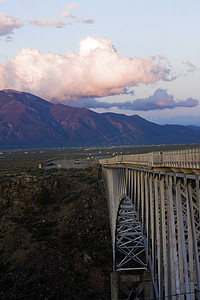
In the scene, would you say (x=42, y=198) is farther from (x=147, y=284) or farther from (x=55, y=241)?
(x=147, y=284)

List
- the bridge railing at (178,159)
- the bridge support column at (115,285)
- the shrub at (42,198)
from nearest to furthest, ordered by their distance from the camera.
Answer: the bridge railing at (178,159), the bridge support column at (115,285), the shrub at (42,198)

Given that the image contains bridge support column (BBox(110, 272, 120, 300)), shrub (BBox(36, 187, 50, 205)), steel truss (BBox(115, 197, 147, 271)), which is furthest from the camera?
shrub (BBox(36, 187, 50, 205))

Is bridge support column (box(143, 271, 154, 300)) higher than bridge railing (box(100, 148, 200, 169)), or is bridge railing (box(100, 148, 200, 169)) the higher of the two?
bridge railing (box(100, 148, 200, 169))

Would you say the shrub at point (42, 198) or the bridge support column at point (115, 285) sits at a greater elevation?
the shrub at point (42, 198)

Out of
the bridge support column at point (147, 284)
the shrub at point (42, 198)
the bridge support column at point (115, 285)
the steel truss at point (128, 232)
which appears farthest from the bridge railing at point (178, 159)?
the shrub at point (42, 198)

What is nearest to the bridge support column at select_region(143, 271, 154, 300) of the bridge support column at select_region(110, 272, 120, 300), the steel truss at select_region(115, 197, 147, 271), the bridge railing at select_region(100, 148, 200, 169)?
the steel truss at select_region(115, 197, 147, 271)

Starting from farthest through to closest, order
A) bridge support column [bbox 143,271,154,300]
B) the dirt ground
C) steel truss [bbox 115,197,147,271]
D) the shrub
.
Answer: the shrub, the dirt ground, steel truss [bbox 115,197,147,271], bridge support column [bbox 143,271,154,300]

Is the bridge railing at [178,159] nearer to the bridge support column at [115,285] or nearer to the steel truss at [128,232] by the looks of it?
the steel truss at [128,232]

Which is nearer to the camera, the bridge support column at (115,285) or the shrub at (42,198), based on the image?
the bridge support column at (115,285)

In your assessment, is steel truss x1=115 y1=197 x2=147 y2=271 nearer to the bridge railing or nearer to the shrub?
the bridge railing

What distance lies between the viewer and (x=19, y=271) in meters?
40.8

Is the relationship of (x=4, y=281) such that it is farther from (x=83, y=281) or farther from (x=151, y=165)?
(x=151, y=165)

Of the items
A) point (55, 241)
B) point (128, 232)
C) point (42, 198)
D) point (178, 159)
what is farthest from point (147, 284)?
point (42, 198)

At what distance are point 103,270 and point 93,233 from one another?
23.6 feet
